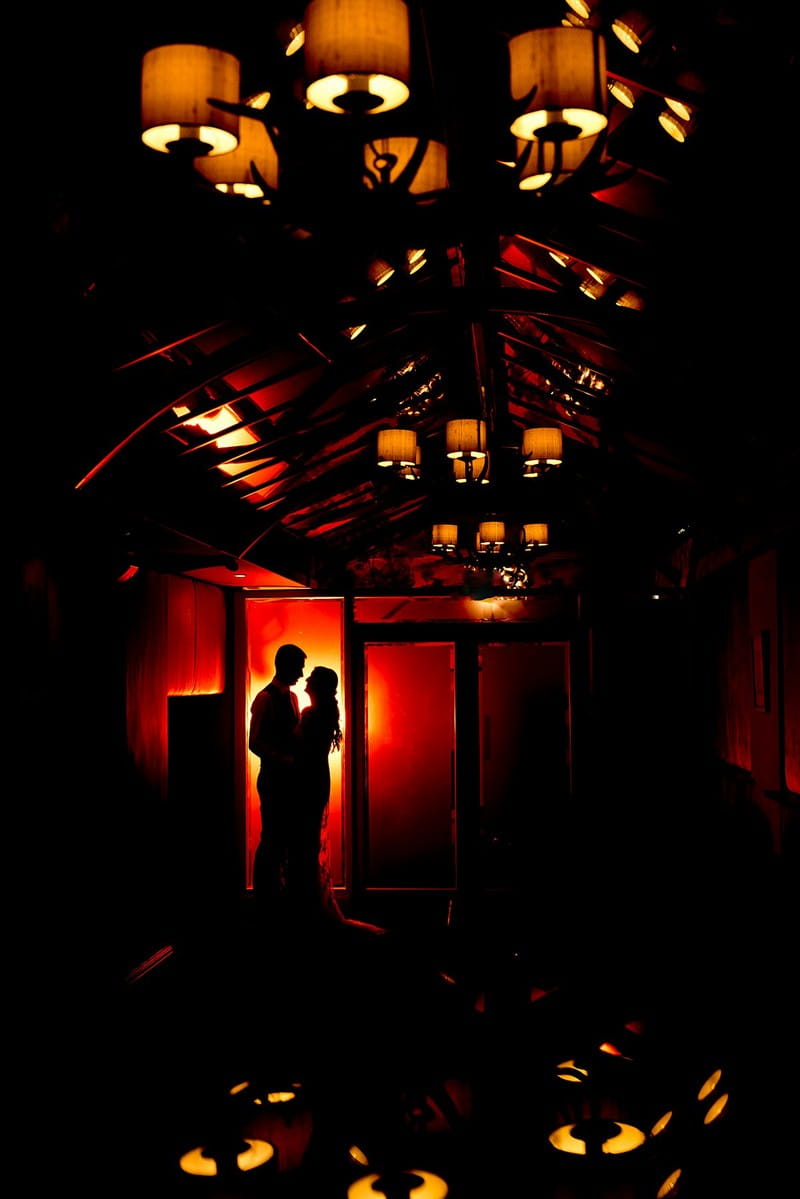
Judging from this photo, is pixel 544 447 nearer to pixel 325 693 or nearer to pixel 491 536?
pixel 325 693

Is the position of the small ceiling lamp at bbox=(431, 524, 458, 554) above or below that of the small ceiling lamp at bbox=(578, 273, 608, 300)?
below

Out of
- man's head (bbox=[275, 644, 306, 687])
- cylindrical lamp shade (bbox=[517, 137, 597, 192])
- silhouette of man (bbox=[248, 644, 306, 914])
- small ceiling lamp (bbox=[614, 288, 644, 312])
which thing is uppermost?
small ceiling lamp (bbox=[614, 288, 644, 312])

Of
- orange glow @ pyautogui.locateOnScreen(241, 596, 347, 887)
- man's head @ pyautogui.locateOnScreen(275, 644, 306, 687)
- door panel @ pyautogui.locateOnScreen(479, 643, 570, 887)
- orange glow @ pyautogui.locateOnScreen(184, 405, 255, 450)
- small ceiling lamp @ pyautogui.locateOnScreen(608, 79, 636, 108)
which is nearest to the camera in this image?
small ceiling lamp @ pyautogui.locateOnScreen(608, 79, 636, 108)

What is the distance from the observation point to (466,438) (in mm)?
6746

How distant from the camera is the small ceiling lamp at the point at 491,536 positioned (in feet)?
35.1

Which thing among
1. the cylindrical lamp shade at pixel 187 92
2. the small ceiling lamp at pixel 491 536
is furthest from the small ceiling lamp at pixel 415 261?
the small ceiling lamp at pixel 491 536

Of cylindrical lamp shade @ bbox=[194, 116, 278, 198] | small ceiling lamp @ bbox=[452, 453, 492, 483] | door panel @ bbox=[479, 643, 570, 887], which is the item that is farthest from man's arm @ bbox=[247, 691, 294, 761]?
cylindrical lamp shade @ bbox=[194, 116, 278, 198]

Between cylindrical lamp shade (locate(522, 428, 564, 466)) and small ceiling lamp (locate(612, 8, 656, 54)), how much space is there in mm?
3144

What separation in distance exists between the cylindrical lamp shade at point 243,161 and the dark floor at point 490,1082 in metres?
3.56

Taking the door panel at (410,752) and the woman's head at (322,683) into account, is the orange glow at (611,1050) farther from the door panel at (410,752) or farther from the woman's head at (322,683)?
the door panel at (410,752)

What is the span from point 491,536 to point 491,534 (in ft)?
0.08

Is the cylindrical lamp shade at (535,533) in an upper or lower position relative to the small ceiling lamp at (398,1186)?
upper

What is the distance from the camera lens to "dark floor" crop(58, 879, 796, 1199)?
4.04m

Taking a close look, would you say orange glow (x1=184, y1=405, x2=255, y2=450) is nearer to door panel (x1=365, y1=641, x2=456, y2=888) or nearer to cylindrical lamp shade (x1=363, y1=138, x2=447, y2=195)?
cylindrical lamp shade (x1=363, y1=138, x2=447, y2=195)
